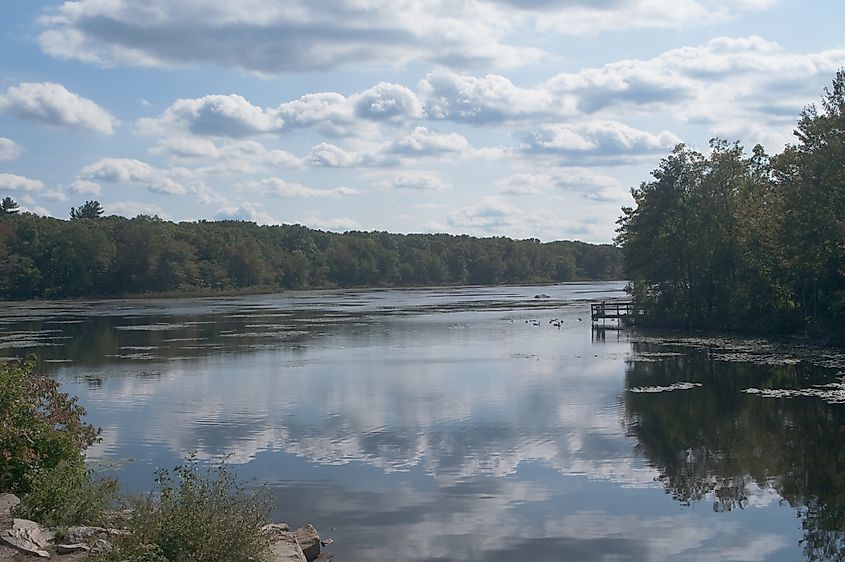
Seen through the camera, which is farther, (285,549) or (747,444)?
(747,444)

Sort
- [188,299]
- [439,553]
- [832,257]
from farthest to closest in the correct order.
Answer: [188,299]
[832,257]
[439,553]

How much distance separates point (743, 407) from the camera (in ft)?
73.7

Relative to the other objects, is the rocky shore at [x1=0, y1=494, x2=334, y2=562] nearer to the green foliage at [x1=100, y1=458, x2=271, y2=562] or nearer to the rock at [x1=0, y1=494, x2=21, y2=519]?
the rock at [x1=0, y1=494, x2=21, y2=519]

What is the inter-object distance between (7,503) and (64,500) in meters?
1.21

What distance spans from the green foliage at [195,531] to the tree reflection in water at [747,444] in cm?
712

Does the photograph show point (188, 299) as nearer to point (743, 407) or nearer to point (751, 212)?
point (751, 212)

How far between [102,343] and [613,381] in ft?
85.4

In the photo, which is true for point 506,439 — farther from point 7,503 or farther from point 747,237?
point 747,237

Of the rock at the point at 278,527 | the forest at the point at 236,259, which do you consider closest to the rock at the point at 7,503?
the rock at the point at 278,527

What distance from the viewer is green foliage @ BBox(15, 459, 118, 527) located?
33.5 feet

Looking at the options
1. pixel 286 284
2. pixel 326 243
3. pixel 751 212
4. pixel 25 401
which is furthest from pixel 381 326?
pixel 326 243

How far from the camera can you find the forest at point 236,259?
340 feet

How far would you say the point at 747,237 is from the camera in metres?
44.2

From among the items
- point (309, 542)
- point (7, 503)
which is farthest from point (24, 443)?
point (309, 542)
